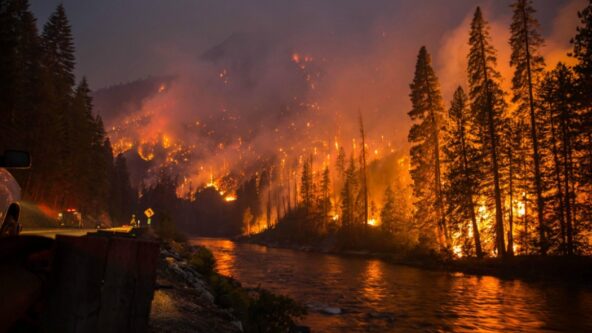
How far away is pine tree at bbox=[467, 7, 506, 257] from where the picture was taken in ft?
104

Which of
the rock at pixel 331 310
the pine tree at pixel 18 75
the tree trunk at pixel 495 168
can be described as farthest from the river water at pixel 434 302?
the pine tree at pixel 18 75

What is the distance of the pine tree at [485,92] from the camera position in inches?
1247

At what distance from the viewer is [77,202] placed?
4950 centimetres

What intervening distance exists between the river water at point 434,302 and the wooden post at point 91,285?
10936 millimetres

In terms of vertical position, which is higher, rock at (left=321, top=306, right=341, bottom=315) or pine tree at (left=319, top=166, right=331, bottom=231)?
pine tree at (left=319, top=166, right=331, bottom=231)

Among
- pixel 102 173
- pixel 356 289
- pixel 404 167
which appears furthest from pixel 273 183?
pixel 356 289

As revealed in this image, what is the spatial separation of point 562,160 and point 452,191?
882 centimetres

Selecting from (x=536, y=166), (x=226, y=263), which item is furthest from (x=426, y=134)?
(x=226, y=263)

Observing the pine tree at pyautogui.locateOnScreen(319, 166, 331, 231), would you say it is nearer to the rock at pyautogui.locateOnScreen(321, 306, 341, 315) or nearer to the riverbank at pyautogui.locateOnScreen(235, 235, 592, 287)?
the riverbank at pyautogui.locateOnScreen(235, 235, 592, 287)

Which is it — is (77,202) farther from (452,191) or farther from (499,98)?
(499,98)

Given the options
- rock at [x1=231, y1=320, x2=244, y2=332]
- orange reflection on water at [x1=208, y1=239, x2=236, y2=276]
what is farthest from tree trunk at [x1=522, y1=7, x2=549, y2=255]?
rock at [x1=231, y1=320, x2=244, y2=332]

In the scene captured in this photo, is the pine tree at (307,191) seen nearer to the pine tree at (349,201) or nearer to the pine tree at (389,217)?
the pine tree at (349,201)

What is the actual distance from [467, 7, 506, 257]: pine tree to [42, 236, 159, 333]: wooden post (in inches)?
1307

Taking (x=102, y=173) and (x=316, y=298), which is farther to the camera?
(x=102, y=173)
